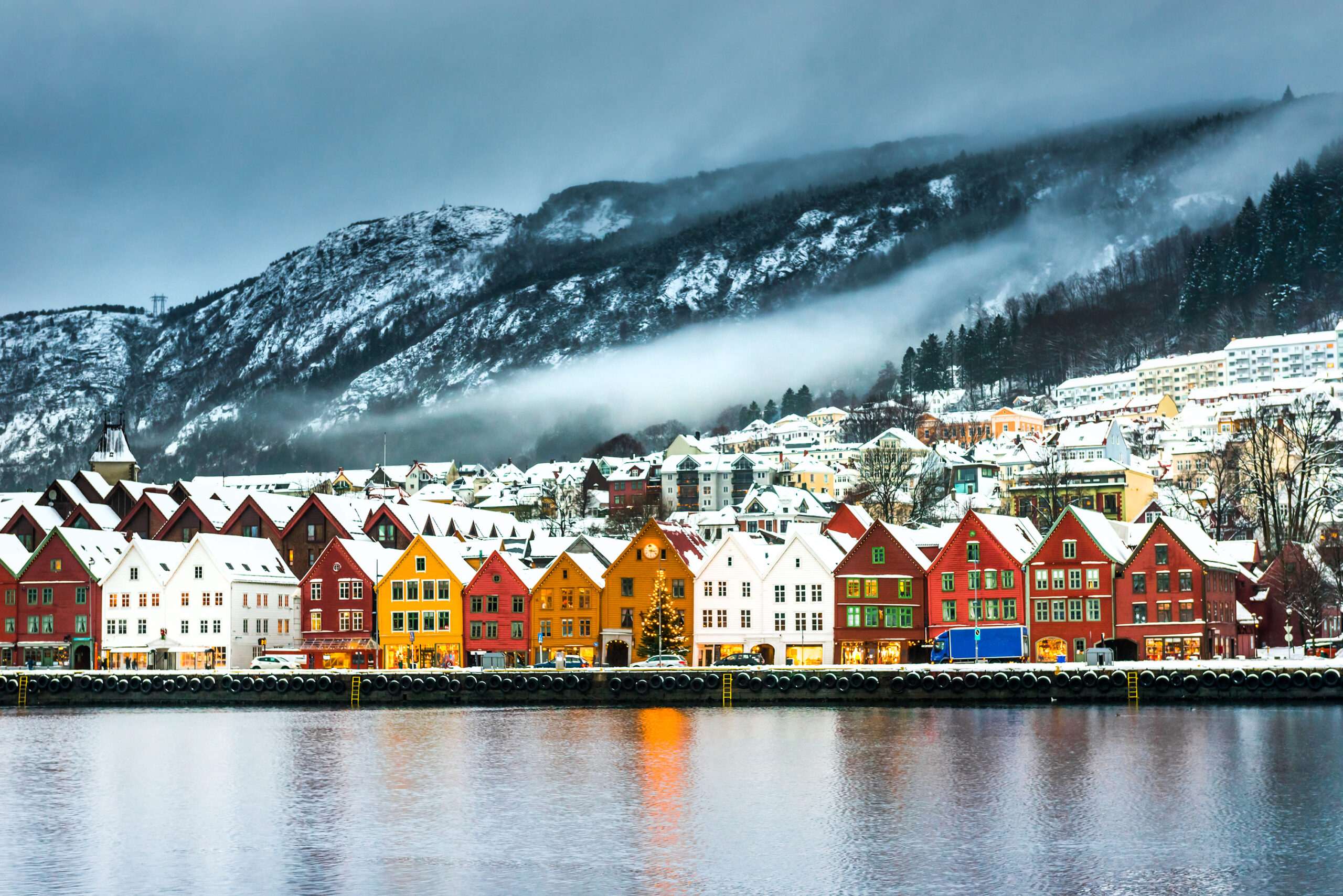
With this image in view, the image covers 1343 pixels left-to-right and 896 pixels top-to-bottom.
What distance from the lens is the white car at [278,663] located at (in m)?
116

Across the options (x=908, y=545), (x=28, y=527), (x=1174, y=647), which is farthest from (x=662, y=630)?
(x=28, y=527)

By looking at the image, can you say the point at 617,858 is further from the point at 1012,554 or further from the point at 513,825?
the point at 1012,554

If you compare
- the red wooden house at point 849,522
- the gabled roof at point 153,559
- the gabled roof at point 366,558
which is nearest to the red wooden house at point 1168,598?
the red wooden house at point 849,522

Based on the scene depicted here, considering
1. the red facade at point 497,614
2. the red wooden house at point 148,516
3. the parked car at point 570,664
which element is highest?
the red wooden house at point 148,516

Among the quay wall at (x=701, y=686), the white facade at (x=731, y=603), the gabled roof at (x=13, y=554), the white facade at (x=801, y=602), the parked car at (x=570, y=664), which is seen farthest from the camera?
the gabled roof at (x=13, y=554)

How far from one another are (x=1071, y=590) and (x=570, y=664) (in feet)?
115

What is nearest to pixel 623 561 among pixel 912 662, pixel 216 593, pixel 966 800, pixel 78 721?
pixel 912 662

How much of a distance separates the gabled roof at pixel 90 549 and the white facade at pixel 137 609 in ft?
4.21

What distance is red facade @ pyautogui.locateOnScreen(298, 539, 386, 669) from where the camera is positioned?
125m

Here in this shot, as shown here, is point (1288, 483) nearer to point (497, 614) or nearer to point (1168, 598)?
point (1168, 598)

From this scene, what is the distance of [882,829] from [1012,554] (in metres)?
65.3

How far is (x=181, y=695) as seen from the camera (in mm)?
107625

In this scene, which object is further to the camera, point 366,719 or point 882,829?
point 366,719

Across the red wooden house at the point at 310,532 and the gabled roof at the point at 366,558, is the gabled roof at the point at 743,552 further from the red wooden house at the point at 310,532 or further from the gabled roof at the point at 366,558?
the red wooden house at the point at 310,532
